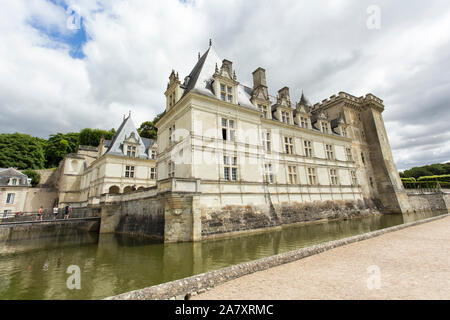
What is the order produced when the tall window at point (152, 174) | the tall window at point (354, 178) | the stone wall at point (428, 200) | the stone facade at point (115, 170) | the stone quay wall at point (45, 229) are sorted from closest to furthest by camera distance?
the stone quay wall at point (45, 229) → the tall window at point (354, 178) → the stone facade at point (115, 170) → the tall window at point (152, 174) → the stone wall at point (428, 200)

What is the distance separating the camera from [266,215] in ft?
52.7

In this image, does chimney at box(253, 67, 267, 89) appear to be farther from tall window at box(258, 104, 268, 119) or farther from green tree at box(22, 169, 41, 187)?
green tree at box(22, 169, 41, 187)

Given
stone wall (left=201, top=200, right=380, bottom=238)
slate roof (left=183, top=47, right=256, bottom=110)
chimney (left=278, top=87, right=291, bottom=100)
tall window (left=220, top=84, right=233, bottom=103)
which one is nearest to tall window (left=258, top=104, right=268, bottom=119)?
slate roof (left=183, top=47, right=256, bottom=110)

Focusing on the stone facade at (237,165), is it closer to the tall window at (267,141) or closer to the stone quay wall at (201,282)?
the tall window at (267,141)

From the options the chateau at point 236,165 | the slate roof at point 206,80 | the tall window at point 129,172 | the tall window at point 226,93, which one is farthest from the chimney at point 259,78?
the tall window at point 129,172

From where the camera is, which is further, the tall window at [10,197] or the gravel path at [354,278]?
the tall window at [10,197]

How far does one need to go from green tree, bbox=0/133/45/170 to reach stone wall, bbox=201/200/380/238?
45.1 m

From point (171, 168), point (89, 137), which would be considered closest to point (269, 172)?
point (171, 168)

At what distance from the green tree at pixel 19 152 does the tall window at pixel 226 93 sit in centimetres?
4394

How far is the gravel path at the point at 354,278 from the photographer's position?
4535 millimetres

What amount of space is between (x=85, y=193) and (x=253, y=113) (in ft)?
92.3

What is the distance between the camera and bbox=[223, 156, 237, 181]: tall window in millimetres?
15740

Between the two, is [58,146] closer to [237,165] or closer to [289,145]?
[237,165]
